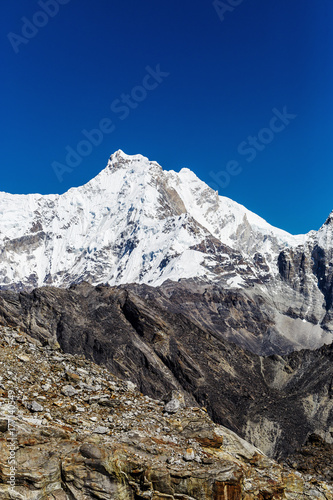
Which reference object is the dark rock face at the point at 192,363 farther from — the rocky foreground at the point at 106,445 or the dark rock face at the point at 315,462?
the rocky foreground at the point at 106,445

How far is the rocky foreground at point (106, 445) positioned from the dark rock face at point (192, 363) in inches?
2268

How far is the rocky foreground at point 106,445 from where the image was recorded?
15.7 meters

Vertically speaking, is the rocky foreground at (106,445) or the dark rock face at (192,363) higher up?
the dark rock face at (192,363)

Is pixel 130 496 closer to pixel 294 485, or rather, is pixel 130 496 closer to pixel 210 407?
pixel 294 485

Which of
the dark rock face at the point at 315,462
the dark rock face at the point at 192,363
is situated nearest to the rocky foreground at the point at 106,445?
the dark rock face at the point at 315,462

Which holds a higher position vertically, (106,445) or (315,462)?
(315,462)

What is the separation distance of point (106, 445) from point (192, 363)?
87.0m

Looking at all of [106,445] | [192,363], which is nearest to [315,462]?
[106,445]

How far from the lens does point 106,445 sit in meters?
17.2

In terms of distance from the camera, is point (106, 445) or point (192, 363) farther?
point (192, 363)

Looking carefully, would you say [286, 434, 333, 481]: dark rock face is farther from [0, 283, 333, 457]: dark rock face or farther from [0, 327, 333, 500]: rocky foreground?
[0, 283, 333, 457]: dark rock face

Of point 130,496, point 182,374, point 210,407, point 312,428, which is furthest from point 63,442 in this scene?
point 182,374

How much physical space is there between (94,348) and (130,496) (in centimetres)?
8616

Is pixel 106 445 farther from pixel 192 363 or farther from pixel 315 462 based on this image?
pixel 192 363
